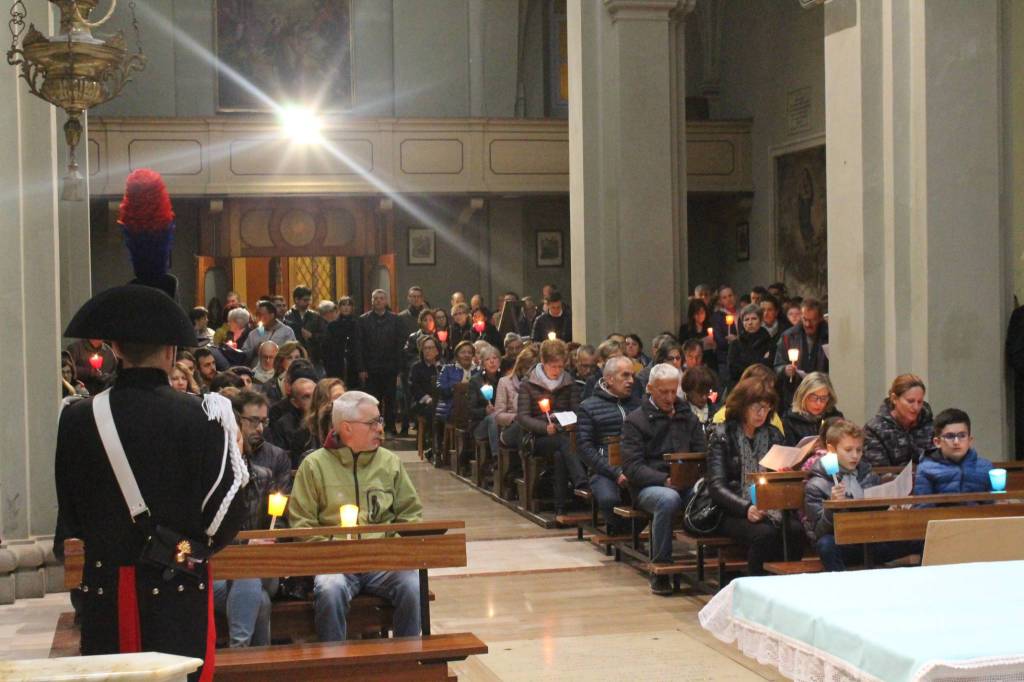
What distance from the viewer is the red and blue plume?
4.11 meters

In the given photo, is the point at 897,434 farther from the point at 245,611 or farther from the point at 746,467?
the point at 245,611

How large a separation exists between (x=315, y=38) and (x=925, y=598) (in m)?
21.6

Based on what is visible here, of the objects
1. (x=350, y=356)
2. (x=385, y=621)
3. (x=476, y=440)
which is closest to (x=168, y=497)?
(x=385, y=621)

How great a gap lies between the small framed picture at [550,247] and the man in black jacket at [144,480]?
21.3 metres

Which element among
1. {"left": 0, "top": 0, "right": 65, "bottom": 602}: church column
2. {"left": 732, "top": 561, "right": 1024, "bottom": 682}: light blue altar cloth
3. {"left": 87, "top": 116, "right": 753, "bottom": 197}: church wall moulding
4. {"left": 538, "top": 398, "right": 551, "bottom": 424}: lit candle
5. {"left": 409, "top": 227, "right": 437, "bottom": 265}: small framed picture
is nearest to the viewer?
{"left": 732, "top": 561, "right": 1024, "bottom": 682}: light blue altar cloth

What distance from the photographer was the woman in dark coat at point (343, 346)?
1909cm

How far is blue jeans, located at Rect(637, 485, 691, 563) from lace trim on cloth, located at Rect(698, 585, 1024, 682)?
169 inches

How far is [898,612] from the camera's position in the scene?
4301 mm

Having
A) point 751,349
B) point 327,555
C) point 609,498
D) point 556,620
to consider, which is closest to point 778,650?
point 327,555

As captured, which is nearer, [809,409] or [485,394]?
[809,409]

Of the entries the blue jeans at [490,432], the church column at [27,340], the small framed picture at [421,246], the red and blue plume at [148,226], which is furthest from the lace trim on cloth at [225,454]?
the small framed picture at [421,246]

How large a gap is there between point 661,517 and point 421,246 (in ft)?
51.5

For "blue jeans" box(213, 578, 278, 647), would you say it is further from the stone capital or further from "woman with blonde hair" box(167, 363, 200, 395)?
the stone capital

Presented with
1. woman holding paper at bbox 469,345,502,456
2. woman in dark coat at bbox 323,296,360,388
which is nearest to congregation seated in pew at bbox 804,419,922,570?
woman holding paper at bbox 469,345,502,456
